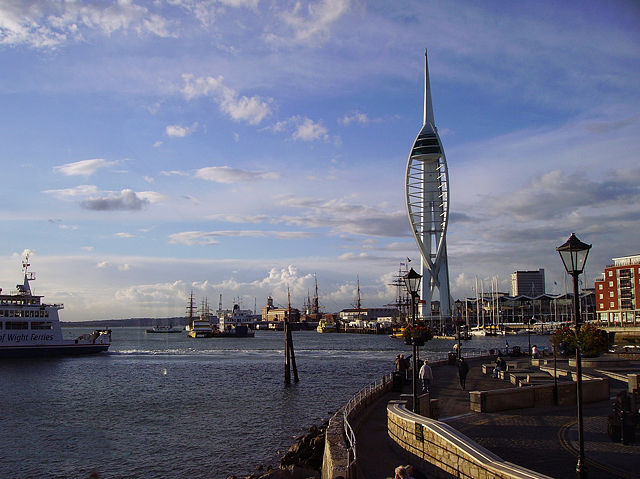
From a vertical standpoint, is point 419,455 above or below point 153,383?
above

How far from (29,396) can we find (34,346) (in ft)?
105

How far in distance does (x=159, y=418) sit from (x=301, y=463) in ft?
45.6

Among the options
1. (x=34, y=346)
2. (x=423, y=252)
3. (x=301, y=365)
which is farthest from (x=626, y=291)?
(x=34, y=346)

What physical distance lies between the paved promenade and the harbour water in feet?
24.6

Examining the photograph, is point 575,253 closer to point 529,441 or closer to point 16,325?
point 529,441

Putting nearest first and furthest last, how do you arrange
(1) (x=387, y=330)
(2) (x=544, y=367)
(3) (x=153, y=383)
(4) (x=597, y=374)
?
(4) (x=597, y=374)
(2) (x=544, y=367)
(3) (x=153, y=383)
(1) (x=387, y=330)

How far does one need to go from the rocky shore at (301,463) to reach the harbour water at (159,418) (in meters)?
1.43

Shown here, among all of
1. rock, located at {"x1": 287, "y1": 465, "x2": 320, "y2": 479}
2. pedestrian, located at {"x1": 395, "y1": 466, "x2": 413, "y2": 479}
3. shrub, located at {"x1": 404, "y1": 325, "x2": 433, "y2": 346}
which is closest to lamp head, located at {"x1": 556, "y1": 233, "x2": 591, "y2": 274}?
pedestrian, located at {"x1": 395, "y1": 466, "x2": 413, "y2": 479}

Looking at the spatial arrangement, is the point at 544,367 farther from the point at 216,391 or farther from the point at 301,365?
the point at 301,365

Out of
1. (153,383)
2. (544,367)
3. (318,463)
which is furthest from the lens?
(153,383)

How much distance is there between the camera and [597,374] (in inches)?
1067

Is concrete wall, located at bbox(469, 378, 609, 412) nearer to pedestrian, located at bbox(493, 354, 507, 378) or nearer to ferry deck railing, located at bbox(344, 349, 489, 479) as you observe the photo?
ferry deck railing, located at bbox(344, 349, 489, 479)

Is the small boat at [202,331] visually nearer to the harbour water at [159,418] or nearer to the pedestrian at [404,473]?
the harbour water at [159,418]

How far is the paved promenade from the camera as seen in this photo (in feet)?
37.3
